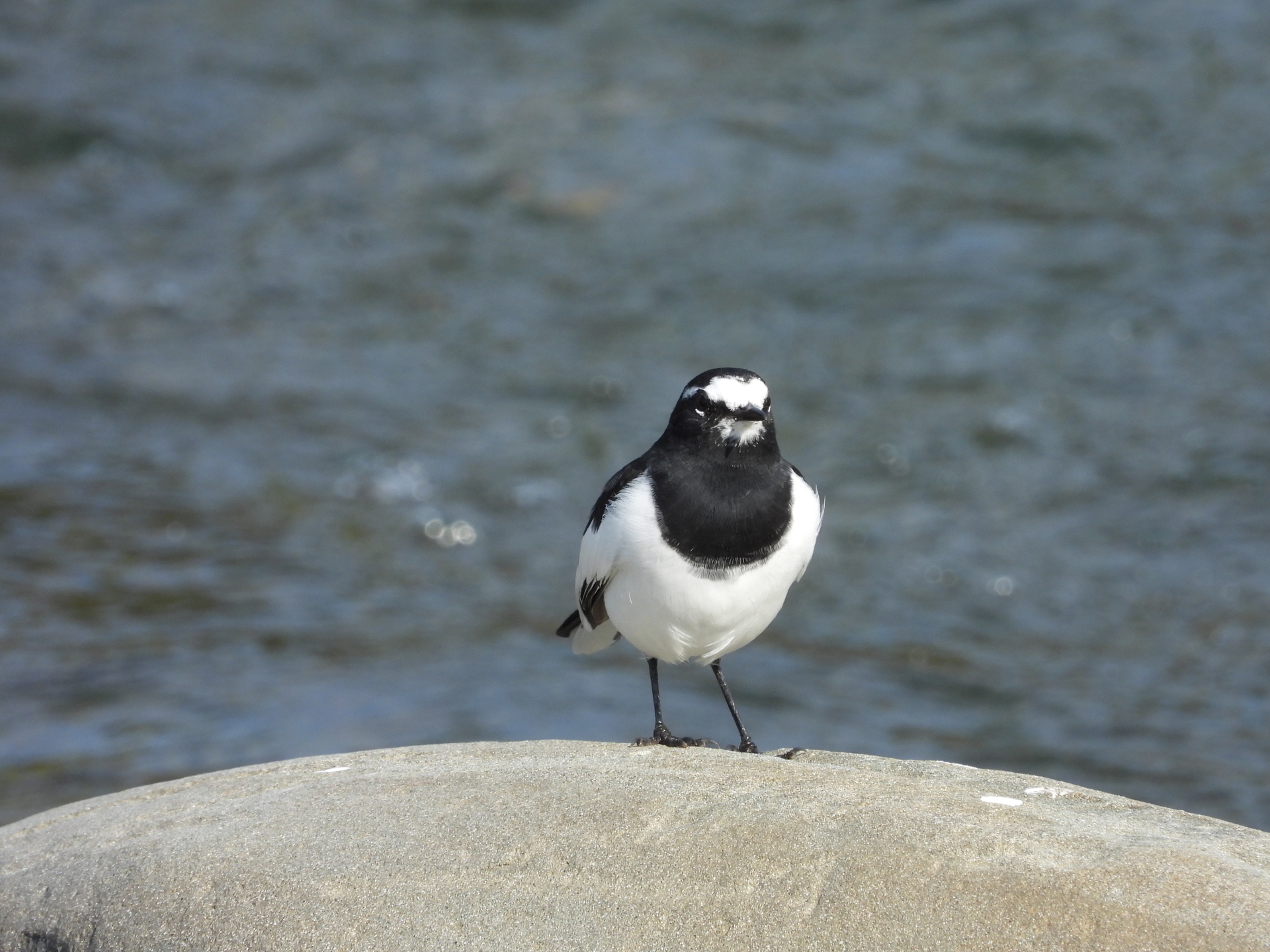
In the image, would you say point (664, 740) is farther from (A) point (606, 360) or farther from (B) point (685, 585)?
(A) point (606, 360)

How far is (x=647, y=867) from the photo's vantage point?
440 centimetres

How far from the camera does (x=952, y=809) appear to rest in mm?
4629

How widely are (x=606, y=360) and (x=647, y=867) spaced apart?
9.58 metres

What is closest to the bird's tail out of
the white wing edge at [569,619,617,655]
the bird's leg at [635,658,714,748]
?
the white wing edge at [569,619,617,655]

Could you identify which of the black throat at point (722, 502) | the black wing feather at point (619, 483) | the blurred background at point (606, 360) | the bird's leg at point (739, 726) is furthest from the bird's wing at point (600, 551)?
the blurred background at point (606, 360)

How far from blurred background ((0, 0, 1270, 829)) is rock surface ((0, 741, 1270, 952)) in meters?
3.51

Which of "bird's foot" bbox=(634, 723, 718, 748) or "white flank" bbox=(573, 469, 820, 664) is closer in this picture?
"white flank" bbox=(573, 469, 820, 664)

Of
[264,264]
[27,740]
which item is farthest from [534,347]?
[27,740]

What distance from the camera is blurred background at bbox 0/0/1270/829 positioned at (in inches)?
369

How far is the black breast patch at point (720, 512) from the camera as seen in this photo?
5461mm

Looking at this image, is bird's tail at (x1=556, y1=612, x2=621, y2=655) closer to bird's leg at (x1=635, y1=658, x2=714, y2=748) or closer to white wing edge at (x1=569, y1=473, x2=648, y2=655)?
white wing edge at (x1=569, y1=473, x2=648, y2=655)

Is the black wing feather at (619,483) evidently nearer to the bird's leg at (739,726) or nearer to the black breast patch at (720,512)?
the black breast patch at (720,512)

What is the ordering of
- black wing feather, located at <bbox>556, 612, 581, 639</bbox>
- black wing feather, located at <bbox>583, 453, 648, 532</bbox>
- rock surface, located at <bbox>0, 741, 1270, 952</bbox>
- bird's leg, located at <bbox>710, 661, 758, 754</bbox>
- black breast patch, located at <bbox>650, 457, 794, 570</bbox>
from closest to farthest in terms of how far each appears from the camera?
rock surface, located at <bbox>0, 741, 1270, 952</bbox> → black breast patch, located at <bbox>650, 457, 794, 570</bbox> → black wing feather, located at <bbox>583, 453, 648, 532</bbox> → bird's leg, located at <bbox>710, 661, 758, 754</bbox> → black wing feather, located at <bbox>556, 612, 581, 639</bbox>

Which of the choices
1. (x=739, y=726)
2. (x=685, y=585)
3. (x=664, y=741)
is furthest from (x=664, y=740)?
(x=685, y=585)
